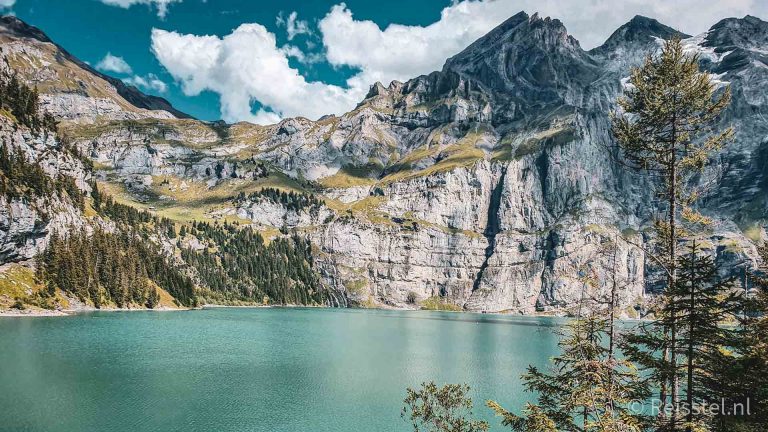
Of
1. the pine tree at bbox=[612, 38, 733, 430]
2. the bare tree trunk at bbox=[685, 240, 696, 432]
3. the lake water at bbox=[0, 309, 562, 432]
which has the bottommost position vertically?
the lake water at bbox=[0, 309, 562, 432]

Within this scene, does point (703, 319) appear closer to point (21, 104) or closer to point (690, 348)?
point (690, 348)

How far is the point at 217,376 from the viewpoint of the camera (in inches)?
2579

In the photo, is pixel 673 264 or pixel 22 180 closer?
pixel 673 264

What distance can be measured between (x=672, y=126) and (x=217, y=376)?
6183 cm

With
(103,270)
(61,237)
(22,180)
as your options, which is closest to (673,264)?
(103,270)

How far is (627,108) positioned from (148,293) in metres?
167

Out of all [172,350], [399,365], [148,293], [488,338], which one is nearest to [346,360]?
[399,365]

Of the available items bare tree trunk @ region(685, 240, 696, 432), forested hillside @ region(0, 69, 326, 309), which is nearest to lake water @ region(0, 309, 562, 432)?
bare tree trunk @ region(685, 240, 696, 432)

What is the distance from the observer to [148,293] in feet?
527

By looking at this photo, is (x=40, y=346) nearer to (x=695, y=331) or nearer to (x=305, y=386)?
(x=305, y=386)

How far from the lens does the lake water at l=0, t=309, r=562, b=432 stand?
4603 centimetres

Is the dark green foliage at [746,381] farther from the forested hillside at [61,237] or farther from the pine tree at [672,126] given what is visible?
the forested hillside at [61,237]

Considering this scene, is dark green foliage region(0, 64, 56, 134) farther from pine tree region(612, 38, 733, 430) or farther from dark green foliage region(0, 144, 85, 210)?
pine tree region(612, 38, 733, 430)

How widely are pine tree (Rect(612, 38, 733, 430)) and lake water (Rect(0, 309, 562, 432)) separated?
9716 mm
